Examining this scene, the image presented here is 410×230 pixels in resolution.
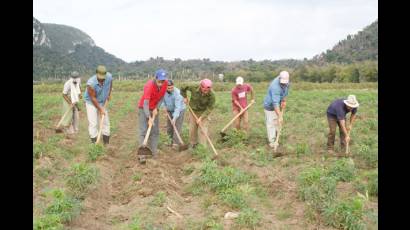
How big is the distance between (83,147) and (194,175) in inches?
140

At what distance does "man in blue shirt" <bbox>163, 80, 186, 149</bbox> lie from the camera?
32.8 ft

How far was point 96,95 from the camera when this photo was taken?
9445 millimetres

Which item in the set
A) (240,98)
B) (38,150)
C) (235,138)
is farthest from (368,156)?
(38,150)

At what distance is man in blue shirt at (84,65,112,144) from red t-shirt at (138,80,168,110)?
115cm

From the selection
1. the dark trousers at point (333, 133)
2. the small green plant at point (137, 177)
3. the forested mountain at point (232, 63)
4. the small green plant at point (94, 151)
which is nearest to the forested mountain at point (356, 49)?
the forested mountain at point (232, 63)

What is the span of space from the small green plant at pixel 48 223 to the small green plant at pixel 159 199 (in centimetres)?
138

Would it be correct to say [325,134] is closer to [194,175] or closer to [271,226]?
[194,175]

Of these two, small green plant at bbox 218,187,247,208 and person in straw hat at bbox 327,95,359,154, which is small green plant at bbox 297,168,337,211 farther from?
person in straw hat at bbox 327,95,359,154

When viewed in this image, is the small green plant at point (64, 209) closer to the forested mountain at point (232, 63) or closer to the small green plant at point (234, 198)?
the small green plant at point (234, 198)

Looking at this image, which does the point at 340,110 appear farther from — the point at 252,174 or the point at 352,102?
the point at 252,174

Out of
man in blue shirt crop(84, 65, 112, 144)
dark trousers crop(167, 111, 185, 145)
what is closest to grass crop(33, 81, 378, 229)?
dark trousers crop(167, 111, 185, 145)

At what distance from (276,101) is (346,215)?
14.6ft

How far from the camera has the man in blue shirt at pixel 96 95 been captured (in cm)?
921
